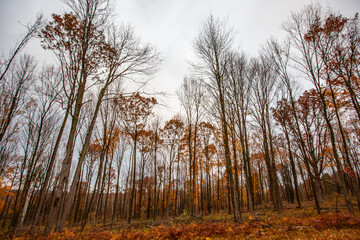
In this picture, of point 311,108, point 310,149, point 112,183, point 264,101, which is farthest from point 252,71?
point 112,183

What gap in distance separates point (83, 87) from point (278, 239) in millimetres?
8946

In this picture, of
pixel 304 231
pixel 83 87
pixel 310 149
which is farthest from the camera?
pixel 310 149

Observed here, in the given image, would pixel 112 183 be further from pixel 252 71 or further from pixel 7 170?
pixel 252 71

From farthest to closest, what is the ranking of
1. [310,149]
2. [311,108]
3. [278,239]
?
[311,108], [310,149], [278,239]

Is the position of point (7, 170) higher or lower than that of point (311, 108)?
lower

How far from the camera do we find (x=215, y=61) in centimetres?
953

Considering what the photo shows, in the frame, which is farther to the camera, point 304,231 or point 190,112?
point 190,112

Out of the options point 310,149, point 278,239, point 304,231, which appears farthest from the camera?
point 310,149

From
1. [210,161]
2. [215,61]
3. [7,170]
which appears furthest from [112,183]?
[215,61]

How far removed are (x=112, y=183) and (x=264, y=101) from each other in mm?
27422

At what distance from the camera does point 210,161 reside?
823 inches

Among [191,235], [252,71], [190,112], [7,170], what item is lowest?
[191,235]

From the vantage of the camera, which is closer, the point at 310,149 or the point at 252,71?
the point at 310,149

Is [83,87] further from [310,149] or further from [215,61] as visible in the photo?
[310,149]
